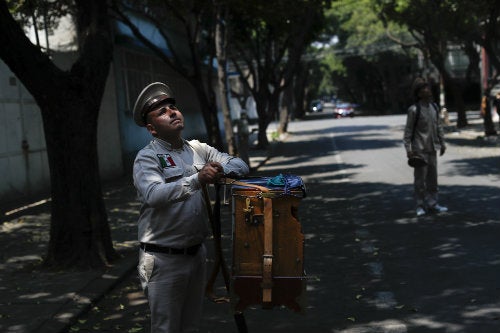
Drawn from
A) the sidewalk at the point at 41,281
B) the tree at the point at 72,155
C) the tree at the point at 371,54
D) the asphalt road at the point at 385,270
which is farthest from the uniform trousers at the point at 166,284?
the tree at the point at 371,54

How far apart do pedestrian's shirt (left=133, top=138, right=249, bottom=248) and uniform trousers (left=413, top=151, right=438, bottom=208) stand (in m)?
6.80

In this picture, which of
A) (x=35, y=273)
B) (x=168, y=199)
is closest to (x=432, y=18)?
A: (x=35, y=273)

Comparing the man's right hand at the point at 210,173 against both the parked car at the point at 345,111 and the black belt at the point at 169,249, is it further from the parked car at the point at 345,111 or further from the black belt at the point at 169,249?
the parked car at the point at 345,111

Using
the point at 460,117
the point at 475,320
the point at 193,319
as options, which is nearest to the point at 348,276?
the point at 475,320

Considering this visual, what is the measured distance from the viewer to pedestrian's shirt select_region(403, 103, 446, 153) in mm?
9984

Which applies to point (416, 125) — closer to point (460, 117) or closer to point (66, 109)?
point (66, 109)

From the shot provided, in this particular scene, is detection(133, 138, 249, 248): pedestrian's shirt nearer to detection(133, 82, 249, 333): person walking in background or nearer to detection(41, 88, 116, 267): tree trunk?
detection(133, 82, 249, 333): person walking in background

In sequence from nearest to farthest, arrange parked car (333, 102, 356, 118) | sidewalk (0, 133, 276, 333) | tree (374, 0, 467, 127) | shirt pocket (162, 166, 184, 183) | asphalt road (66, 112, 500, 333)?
shirt pocket (162, 166, 184, 183), asphalt road (66, 112, 500, 333), sidewalk (0, 133, 276, 333), tree (374, 0, 467, 127), parked car (333, 102, 356, 118)

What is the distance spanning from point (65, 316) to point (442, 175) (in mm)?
10775

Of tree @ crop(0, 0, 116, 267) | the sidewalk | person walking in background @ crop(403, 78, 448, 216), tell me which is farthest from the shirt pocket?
person walking in background @ crop(403, 78, 448, 216)

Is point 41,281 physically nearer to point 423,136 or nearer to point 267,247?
point 267,247

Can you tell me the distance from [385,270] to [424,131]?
3.54 meters

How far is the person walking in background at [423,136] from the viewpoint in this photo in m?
9.95

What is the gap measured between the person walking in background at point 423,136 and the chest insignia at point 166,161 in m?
6.81
